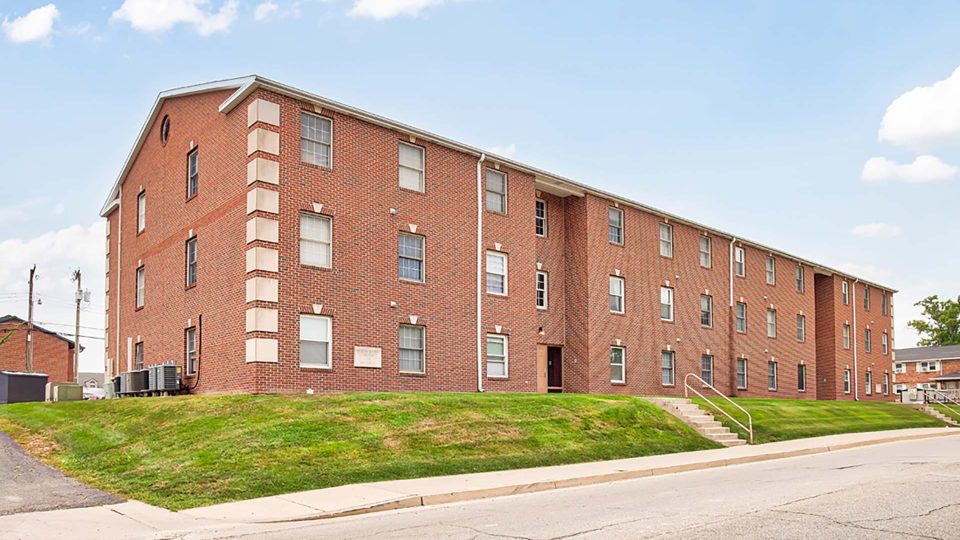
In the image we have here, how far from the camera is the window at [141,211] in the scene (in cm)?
2961

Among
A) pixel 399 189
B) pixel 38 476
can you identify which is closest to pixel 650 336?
pixel 399 189

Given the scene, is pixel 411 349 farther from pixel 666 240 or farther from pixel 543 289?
pixel 666 240

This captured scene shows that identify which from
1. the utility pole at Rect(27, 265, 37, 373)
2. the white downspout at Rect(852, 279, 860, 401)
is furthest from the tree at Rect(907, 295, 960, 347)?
the utility pole at Rect(27, 265, 37, 373)

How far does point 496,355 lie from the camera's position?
27.5 meters

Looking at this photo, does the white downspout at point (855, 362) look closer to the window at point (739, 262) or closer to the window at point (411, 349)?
the window at point (739, 262)

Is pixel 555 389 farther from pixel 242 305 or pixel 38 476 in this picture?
pixel 38 476

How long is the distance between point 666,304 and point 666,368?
2.55 metres

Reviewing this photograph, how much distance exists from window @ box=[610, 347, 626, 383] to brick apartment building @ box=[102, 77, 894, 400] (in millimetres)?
76

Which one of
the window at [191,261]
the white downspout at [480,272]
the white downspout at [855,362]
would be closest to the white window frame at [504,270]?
the white downspout at [480,272]

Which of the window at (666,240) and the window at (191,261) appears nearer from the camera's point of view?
the window at (191,261)

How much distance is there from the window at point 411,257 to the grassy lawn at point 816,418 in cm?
959

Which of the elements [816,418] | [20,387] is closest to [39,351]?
[20,387]

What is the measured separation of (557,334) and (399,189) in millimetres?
9322

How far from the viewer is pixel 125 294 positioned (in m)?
30.8
